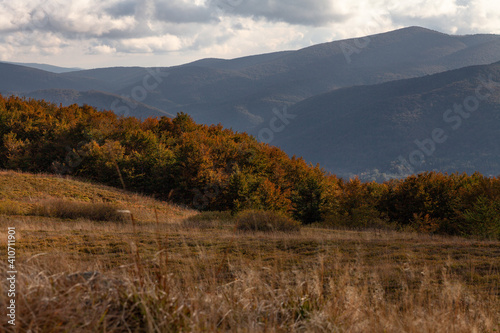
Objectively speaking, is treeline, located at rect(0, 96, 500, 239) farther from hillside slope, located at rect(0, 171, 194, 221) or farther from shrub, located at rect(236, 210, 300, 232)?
shrub, located at rect(236, 210, 300, 232)

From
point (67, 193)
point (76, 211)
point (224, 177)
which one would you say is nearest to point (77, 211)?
point (76, 211)

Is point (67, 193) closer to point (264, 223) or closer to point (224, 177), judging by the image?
point (224, 177)

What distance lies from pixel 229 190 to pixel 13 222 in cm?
2534

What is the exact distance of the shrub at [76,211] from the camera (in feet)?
71.3

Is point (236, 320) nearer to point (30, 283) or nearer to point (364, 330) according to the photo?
point (364, 330)

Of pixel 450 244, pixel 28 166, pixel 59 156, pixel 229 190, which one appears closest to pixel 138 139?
pixel 59 156

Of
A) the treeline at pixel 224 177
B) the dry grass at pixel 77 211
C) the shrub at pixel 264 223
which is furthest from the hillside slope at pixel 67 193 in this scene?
the shrub at pixel 264 223

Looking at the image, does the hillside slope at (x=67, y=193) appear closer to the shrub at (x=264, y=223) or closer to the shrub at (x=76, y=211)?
the shrub at (x=76, y=211)

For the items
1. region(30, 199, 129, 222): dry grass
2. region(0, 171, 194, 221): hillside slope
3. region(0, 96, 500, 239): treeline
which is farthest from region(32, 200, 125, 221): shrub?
region(0, 96, 500, 239): treeline

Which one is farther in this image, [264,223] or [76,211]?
[76,211]

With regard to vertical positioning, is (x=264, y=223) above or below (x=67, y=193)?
above

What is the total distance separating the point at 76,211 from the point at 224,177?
74.1 ft

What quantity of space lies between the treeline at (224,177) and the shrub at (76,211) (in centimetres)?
1494

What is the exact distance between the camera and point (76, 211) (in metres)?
22.6
